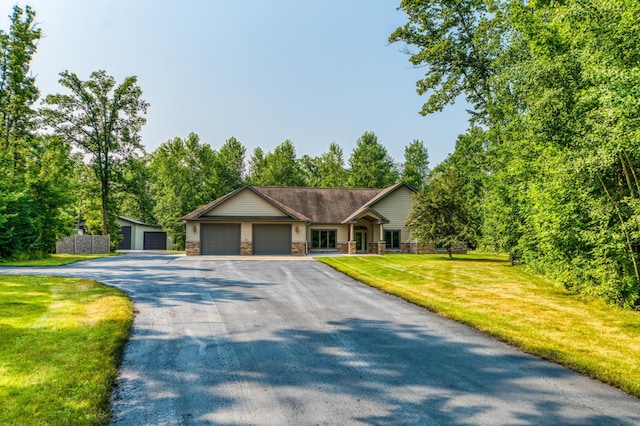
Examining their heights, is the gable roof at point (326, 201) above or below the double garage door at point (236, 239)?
above

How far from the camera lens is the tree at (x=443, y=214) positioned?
74.2ft

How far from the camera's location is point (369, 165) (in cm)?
5191

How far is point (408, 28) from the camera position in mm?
24000

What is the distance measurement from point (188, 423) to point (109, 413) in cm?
88

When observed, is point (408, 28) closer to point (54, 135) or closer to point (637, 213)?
point (637, 213)

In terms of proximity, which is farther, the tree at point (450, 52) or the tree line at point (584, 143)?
the tree at point (450, 52)

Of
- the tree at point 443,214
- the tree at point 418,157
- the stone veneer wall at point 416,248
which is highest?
the tree at point 418,157

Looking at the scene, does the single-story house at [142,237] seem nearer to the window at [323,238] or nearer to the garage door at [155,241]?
the garage door at [155,241]

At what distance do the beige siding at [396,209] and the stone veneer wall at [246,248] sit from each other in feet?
33.9

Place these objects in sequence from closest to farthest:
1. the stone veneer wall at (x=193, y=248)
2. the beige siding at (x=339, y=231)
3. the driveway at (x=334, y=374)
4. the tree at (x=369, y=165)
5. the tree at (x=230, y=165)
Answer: the driveway at (x=334, y=374) < the stone veneer wall at (x=193, y=248) < the beige siding at (x=339, y=231) < the tree at (x=230, y=165) < the tree at (x=369, y=165)

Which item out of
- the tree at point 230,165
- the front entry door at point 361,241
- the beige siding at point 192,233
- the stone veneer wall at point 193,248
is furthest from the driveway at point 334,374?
the tree at point 230,165

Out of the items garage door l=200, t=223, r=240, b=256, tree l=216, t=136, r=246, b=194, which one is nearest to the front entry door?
garage door l=200, t=223, r=240, b=256

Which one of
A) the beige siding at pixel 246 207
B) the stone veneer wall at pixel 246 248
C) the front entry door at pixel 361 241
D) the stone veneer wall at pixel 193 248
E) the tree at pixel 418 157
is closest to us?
the stone veneer wall at pixel 193 248

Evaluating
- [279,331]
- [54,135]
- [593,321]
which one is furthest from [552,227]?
[54,135]
